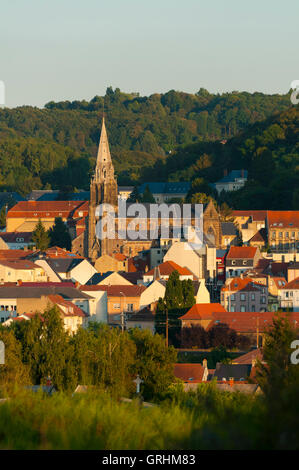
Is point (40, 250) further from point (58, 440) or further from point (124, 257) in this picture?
point (58, 440)

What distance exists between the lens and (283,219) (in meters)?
81.1

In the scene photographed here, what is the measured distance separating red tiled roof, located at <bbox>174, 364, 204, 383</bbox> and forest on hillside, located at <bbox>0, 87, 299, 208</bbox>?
57.5m

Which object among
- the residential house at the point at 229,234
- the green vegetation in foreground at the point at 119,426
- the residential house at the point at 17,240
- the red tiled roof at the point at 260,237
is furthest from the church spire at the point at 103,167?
the green vegetation in foreground at the point at 119,426

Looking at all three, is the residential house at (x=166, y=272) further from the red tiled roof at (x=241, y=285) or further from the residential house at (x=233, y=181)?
the residential house at (x=233, y=181)

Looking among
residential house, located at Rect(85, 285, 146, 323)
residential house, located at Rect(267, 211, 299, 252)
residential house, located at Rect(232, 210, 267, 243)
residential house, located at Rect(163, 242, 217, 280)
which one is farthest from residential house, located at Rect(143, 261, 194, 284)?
residential house, located at Rect(232, 210, 267, 243)

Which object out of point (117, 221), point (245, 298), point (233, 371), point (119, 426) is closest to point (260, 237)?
point (117, 221)

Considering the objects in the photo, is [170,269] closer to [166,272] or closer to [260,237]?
[166,272]

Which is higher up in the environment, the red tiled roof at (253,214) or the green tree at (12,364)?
the red tiled roof at (253,214)

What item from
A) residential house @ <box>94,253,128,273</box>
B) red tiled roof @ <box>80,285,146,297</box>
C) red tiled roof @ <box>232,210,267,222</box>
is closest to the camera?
red tiled roof @ <box>80,285,146,297</box>

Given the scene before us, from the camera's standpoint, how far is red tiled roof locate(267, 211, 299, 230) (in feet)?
264

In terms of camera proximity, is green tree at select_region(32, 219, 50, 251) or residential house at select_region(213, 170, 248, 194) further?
residential house at select_region(213, 170, 248, 194)

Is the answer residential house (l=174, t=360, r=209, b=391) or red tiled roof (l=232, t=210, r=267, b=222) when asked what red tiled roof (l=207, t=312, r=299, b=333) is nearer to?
residential house (l=174, t=360, r=209, b=391)

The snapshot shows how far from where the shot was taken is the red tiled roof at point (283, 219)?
264 feet

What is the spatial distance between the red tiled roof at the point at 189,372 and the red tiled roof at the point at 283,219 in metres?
48.7
